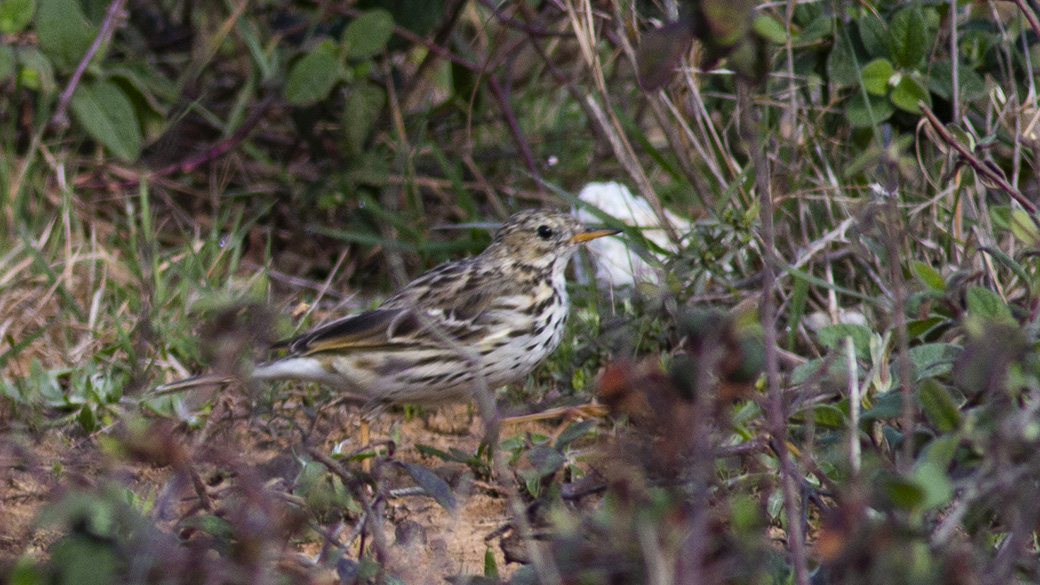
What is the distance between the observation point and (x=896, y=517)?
78.2 inches

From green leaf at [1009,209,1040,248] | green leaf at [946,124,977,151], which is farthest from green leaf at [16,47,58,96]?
green leaf at [1009,209,1040,248]

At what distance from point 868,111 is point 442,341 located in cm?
181

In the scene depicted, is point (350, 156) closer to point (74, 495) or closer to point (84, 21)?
point (84, 21)

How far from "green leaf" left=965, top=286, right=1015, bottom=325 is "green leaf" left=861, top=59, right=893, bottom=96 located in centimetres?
168

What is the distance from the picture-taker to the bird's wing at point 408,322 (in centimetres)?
426

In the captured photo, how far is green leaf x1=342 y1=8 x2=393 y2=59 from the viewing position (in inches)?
204

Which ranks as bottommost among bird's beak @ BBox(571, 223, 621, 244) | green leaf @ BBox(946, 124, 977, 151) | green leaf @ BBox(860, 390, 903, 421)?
bird's beak @ BBox(571, 223, 621, 244)

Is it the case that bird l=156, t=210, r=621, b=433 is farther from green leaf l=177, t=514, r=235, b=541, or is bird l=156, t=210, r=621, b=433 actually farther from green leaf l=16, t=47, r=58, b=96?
green leaf l=16, t=47, r=58, b=96

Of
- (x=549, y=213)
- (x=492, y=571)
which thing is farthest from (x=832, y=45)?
(x=492, y=571)

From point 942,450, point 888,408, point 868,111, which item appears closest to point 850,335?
point 888,408

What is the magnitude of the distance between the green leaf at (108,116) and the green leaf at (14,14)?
1.24ft

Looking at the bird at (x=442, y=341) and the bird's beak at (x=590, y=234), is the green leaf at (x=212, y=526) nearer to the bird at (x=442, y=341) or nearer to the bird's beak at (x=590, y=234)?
the bird at (x=442, y=341)

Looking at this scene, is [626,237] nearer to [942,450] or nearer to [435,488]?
[435,488]

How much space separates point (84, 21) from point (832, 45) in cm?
310
